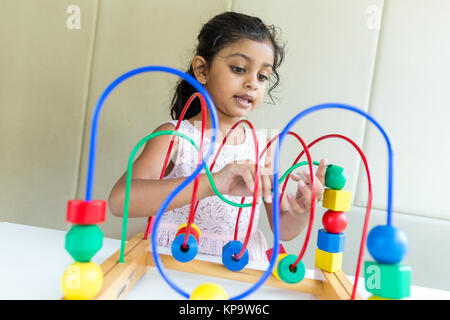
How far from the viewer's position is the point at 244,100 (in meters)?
0.78

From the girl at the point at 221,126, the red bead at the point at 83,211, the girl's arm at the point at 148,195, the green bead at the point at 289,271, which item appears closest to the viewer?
the red bead at the point at 83,211

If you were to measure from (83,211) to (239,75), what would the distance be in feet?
1.74

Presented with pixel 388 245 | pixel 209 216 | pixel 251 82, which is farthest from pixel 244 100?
pixel 388 245

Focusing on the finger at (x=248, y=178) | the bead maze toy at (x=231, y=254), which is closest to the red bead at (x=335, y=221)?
the bead maze toy at (x=231, y=254)

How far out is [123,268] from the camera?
1.27 ft

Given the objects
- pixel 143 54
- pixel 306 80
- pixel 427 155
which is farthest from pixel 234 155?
pixel 427 155

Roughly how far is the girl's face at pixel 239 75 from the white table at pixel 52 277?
364 mm

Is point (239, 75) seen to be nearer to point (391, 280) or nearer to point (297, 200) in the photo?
point (297, 200)

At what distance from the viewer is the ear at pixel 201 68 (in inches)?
32.1

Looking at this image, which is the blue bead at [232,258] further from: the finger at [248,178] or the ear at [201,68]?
the ear at [201,68]

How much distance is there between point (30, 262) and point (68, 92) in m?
0.72

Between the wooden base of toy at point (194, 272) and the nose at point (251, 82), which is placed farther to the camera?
the nose at point (251, 82)
